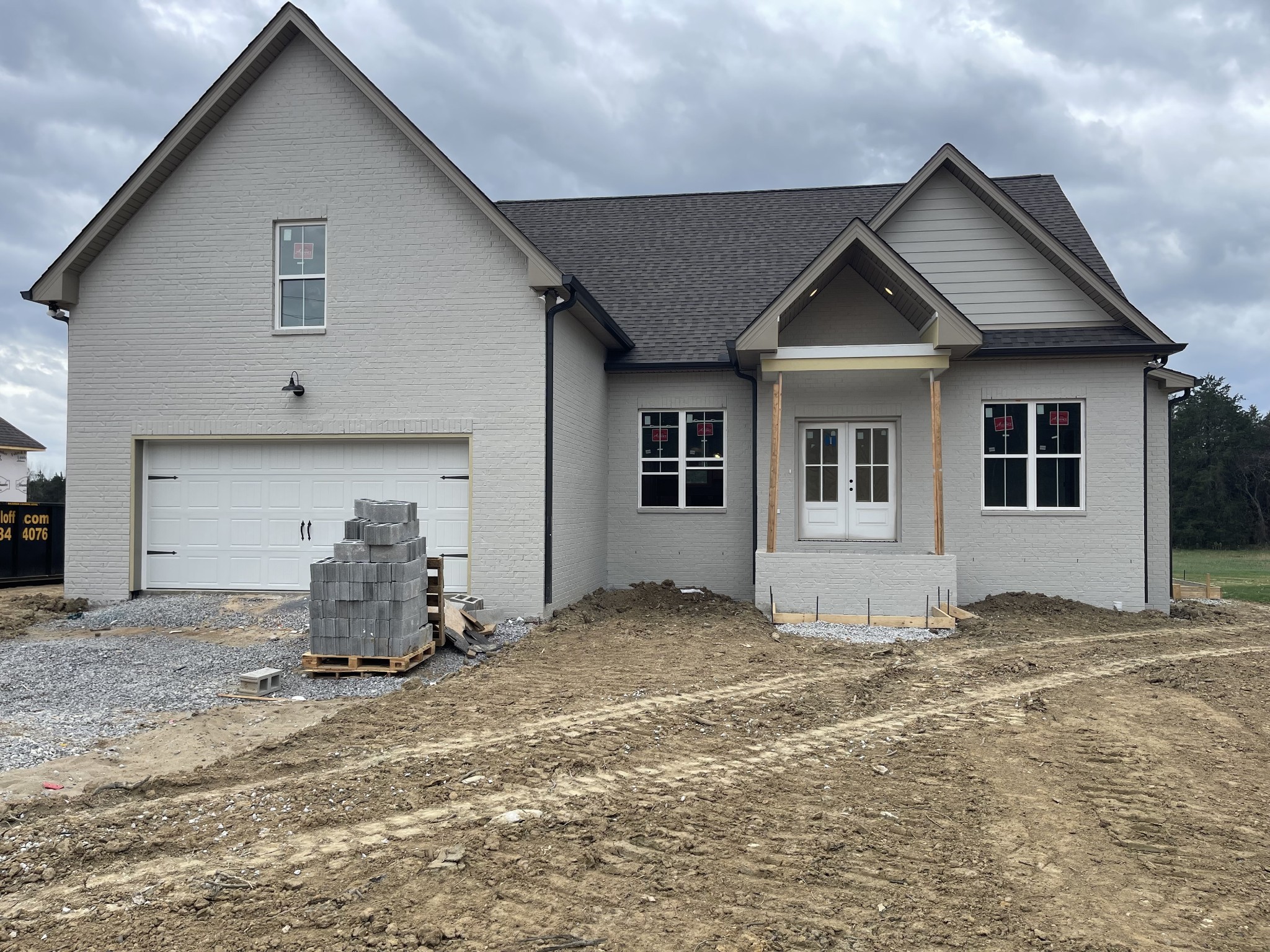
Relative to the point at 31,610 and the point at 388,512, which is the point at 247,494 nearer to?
the point at 31,610

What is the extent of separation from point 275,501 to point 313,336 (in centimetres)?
234

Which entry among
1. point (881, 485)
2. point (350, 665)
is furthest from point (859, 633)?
point (350, 665)

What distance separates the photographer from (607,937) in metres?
3.23

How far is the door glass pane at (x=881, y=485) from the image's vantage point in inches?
507

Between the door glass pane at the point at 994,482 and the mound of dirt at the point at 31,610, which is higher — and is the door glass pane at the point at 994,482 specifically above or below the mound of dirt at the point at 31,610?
above

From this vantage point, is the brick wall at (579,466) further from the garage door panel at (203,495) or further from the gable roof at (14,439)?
the gable roof at (14,439)

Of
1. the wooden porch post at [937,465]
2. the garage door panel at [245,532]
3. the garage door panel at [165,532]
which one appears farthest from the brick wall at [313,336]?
the wooden porch post at [937,465]

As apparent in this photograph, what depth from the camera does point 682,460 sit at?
13609mm

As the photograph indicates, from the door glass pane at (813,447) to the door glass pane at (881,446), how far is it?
868mm

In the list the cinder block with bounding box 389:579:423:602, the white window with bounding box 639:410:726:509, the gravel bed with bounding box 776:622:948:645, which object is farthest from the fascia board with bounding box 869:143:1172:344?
the cinder block with bounding box 389:579:423:602

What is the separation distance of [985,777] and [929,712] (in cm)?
152

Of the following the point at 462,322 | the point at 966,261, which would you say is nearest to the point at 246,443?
the point at 462,322

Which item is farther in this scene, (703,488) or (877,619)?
(703,488)

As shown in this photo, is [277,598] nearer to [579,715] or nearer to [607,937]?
[579,715]
